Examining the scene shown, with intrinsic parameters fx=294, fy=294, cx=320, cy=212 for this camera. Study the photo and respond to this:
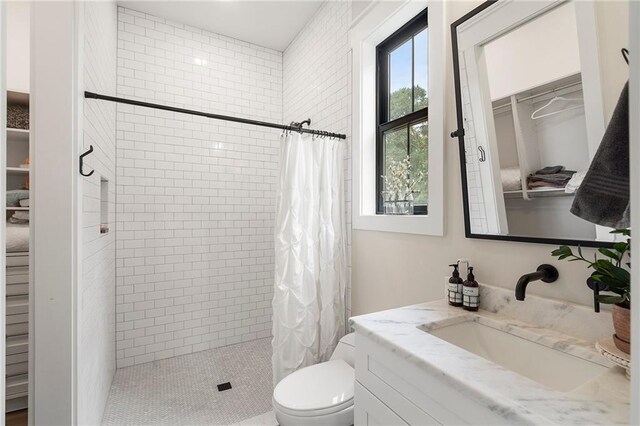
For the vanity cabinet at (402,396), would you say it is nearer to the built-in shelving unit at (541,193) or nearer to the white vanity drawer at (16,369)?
the built-in shelving unit at (541,193)

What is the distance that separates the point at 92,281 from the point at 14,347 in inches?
39.1

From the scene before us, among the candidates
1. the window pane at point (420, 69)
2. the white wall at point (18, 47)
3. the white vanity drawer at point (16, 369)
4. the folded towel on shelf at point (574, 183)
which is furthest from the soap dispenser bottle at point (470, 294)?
the white wall at point (18, 47)

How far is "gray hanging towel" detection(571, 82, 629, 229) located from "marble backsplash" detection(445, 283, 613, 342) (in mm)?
358

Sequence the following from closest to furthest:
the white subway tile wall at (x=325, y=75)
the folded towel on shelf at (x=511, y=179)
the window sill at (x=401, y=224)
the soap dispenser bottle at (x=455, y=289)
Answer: the folded towel on shelf at (x=511, y=179) → the soap dispenser bottle at (x=455, y=289) → the window sill at (x=401, y=224) → the white subway tile wall at (x=325, y=75)

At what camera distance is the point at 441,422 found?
0.77 metres

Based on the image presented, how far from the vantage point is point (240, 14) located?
2.62 m

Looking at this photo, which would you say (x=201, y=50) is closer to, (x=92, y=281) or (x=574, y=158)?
(x=92, y=281)

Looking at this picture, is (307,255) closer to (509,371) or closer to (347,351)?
(347,351)

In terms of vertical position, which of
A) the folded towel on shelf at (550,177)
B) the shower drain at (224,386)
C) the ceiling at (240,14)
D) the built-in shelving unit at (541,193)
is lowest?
the shower drain at (224,386)

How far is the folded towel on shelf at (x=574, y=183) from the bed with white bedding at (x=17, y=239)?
2.99 metres

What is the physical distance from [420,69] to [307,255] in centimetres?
141

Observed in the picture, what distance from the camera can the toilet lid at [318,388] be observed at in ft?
4.46

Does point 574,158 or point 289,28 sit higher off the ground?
point 289,28

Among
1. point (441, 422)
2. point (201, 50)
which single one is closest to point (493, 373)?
point (441, 422)
